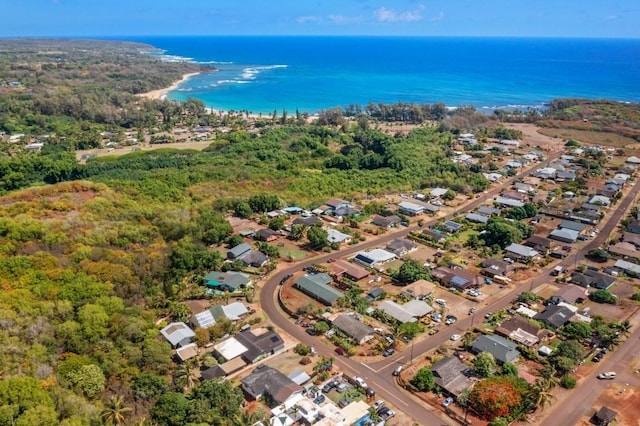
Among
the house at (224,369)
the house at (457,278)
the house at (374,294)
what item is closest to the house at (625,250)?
the house at (457,278)

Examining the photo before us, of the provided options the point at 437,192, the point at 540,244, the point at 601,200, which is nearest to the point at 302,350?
the point at 540,244

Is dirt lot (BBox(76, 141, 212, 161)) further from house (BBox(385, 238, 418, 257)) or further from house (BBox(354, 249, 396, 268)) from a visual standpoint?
house (BBox(354, 249, 396, 268))

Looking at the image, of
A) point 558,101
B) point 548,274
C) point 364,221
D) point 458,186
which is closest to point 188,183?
point 364,221

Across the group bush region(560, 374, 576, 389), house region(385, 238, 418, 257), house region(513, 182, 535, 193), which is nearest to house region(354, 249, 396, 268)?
house region(385, 238, 418, 257)

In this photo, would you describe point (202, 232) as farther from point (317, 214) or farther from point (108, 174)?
point (108, 174)

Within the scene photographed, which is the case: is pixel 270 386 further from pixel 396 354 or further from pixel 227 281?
pixel 227 281

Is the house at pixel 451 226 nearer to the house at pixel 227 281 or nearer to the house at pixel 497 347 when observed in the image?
the house at pixel 497 347

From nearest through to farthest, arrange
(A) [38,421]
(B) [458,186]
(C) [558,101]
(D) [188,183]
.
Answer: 1. (A) [38,421]
2. (D) [188,183]
3. (B) [458,186]
4. (C) [558,101]
